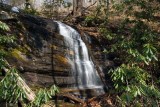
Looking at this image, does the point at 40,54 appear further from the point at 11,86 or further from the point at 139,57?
the point at 11,86

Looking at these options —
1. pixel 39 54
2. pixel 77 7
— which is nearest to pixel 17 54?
pixel 39 54

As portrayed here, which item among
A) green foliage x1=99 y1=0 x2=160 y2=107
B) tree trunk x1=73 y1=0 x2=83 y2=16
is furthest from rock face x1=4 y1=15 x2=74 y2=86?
tree trunk x1=73 y1=0 x2=83 y2=16

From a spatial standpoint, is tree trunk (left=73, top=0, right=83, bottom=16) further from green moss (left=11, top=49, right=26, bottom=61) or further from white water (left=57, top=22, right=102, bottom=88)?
green moss (left=11, top=49, right=26, bottom=61)

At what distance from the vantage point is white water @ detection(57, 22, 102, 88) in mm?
14070

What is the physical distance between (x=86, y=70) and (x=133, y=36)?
2635 mm

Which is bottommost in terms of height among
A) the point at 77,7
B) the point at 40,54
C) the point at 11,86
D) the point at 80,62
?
the point at 80,62

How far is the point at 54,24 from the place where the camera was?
55.0 ft

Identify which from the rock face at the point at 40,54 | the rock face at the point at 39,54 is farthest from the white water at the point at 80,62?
the rock face at the point at 39,54

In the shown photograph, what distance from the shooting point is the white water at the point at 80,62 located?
1407cm

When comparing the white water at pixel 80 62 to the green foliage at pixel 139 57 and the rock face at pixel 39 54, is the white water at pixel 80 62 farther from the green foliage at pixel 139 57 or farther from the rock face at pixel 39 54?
the green foliage at pixel 139 57

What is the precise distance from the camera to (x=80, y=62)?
48.8ft

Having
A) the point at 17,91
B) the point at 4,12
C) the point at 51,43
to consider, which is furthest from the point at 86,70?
the point at 17,91

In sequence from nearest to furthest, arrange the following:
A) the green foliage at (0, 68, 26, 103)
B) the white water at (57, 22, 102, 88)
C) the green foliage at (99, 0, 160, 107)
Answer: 1. the green foliage at (0, 68, 26, 103)
2. the green foliage at (99, 0, 160, 107)
3. the white water at (57, 22, 102, 88)

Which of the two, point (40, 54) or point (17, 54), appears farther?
point (40, 54)
